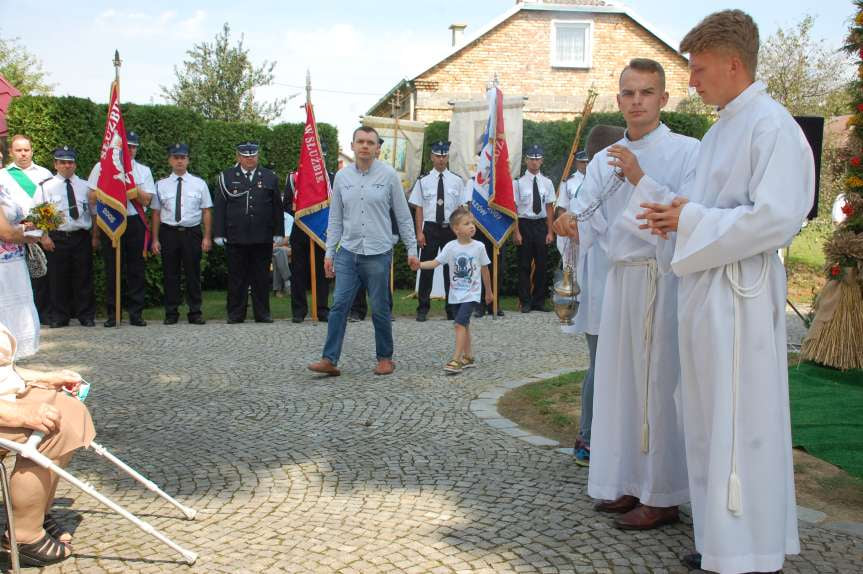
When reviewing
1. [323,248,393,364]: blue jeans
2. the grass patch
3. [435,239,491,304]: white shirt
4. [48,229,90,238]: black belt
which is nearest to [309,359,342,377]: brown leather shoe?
[323,248,393,364]: blue jeans

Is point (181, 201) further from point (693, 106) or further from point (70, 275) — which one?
point (693, 106)

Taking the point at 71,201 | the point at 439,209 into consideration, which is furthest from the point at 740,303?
the point at 71,201

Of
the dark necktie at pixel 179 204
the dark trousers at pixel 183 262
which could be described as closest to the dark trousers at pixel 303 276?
the dark trousers at pixel 183 262

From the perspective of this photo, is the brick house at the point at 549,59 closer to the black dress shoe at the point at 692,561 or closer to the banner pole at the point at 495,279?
the banner pole at the point at 495,279

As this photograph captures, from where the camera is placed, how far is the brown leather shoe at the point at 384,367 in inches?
323

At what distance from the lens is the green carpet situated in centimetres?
561

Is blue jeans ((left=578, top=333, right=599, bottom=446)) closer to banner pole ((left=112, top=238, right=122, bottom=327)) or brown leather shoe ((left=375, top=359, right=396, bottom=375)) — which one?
brown leather shoe ((left=375, top=359, right=396, bottom=375))

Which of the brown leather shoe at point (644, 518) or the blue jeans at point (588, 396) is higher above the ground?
the blue jeans at point (588, 396)

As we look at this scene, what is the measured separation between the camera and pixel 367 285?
27.2ft

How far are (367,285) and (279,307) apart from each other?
20.9 feet

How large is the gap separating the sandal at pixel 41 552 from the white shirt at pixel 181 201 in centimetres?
891

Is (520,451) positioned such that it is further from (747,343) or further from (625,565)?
(747,343)

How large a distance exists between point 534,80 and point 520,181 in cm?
1880

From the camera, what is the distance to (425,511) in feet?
14.2
